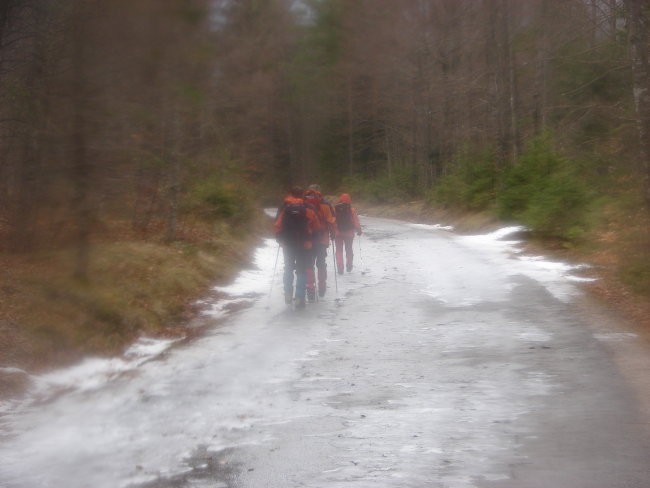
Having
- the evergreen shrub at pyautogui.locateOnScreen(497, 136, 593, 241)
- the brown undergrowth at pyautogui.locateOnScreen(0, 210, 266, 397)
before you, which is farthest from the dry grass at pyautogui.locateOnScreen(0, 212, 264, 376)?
the evergreen shrub at pyautogui.locateOnScreen(497, 136, 593, 241)

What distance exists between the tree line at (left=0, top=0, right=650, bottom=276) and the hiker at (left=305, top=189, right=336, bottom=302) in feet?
10.1

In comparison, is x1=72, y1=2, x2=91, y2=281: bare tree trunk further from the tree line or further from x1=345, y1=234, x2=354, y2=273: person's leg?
x1=345, y1=234, x2=354, y2=273: person's leg

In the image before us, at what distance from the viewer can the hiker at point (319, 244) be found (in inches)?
568

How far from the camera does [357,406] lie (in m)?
7.83

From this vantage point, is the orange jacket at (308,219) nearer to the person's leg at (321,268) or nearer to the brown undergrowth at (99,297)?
the person's leg at (321,268)

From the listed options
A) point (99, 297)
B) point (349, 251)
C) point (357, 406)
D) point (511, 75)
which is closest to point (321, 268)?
point (349, 251)

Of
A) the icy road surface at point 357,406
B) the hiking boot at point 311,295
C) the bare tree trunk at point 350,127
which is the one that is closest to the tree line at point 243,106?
the hiking boot at point 311,295

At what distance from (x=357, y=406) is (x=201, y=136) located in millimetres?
14608

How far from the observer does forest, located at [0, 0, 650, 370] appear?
1293cm

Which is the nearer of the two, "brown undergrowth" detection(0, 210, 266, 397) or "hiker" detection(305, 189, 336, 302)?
"brown undergrowth" detection(0, 210, 266, 397)

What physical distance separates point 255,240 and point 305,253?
10300mm

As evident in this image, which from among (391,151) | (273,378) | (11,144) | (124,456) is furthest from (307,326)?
(391,151)

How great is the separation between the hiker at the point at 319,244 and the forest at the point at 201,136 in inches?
90.2

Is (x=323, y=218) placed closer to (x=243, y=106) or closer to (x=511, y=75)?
(x=243, y=106)
